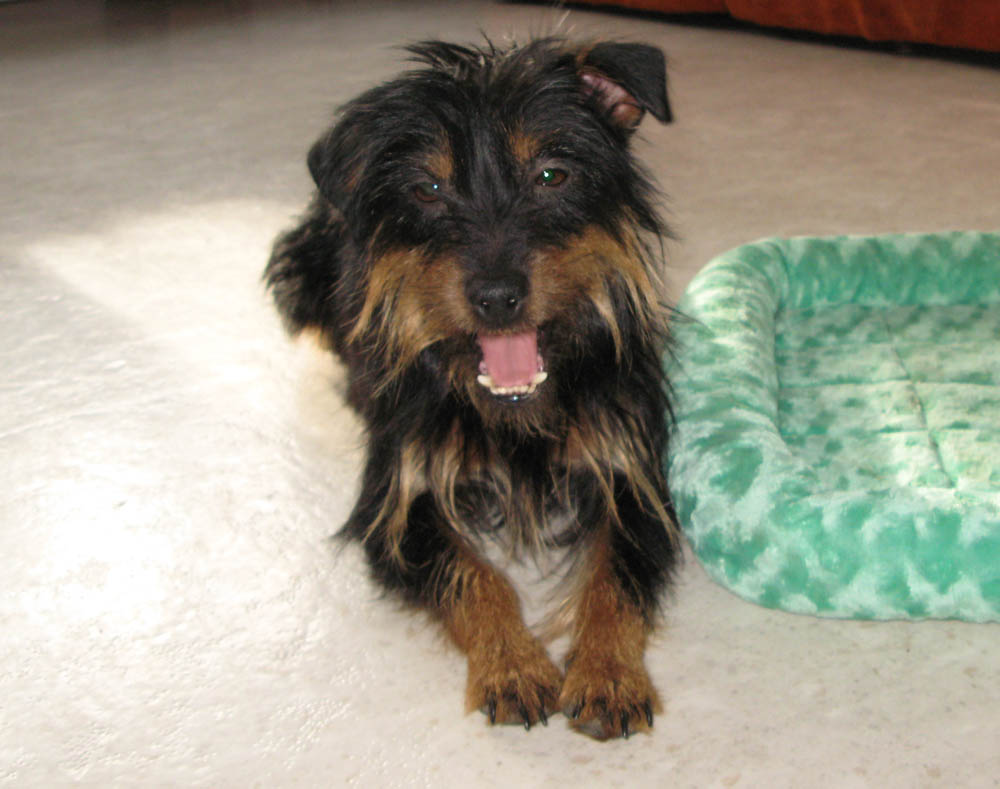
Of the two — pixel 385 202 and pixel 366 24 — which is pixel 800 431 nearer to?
pixel 385 202

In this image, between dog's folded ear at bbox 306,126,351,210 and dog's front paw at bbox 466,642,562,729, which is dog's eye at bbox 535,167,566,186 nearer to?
dog's folded ear at bbox 306,126,351,210

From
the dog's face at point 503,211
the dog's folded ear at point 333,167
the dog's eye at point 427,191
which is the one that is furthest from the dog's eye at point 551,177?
the dog's folded ear at point 333,167

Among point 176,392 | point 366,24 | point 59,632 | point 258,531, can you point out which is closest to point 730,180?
point 176,392

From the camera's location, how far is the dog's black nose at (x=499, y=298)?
215 centimetres

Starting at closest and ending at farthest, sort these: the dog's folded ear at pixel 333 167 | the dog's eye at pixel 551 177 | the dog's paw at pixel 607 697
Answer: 1. the dog's paw at pixel 607 697
2. the dog's eye at pixel 551 177
3. the dog's folded ear at pixel 333 167

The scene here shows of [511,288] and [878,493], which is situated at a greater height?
[511,288]

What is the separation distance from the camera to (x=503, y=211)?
2232mm

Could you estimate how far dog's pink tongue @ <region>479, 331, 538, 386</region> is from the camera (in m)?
2.35

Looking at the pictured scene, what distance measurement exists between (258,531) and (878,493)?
151cm

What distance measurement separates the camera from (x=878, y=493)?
7.61 feet

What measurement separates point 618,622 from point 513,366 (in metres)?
0.59

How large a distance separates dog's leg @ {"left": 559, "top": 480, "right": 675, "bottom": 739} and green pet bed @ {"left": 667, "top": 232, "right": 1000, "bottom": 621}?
12cm

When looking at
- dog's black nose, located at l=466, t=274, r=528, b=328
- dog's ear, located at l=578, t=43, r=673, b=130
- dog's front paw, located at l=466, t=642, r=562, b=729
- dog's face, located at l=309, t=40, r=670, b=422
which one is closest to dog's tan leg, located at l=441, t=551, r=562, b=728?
dog's front paw, located at l=466, t=642, r=562, b=729

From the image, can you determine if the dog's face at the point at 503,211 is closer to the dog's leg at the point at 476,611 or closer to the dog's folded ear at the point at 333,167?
the dog's folded ear at the point at 333,167
